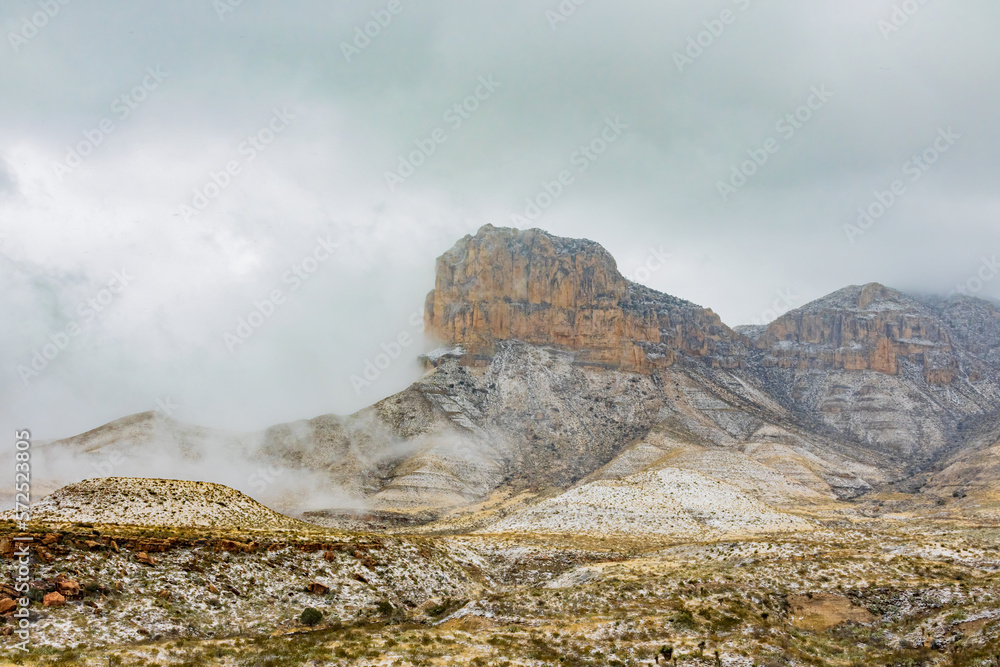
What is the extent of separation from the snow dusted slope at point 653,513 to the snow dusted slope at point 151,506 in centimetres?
2861

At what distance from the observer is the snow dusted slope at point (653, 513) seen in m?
68.2

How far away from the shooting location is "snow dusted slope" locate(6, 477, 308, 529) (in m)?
46.0

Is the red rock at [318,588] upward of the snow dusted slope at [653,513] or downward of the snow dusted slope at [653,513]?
upward

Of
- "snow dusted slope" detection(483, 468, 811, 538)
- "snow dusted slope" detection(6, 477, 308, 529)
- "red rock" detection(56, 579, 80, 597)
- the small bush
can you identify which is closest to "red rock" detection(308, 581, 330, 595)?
the small bush

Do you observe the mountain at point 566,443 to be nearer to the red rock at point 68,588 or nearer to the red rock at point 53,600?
the red rock at point 68,588

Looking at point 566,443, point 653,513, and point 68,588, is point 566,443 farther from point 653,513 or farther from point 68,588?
point 68,588

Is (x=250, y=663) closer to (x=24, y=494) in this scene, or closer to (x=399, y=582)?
(x=24, y=494)

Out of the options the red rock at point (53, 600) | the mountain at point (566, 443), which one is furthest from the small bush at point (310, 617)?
the mountain at point (566, 443)

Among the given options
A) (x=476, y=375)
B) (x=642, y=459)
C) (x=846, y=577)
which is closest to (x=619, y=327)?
(x=476, y=375)

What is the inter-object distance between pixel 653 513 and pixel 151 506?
5093 cm

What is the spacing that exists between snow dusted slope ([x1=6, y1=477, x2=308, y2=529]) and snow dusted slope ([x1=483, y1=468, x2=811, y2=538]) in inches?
1126

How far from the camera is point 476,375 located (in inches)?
7170

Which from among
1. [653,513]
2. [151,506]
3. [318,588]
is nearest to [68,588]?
[318,588]

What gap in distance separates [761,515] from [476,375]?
114 meters
